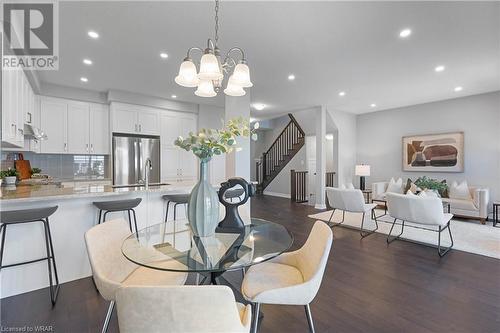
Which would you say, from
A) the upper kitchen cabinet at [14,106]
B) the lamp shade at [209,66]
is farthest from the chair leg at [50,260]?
the lamp shade at [209,66]

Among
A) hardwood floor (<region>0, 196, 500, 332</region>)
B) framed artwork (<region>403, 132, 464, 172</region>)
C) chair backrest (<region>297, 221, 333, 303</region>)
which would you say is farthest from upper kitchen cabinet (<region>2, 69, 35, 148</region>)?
framed artwork (<region>403, 132, 464, 172</region>)

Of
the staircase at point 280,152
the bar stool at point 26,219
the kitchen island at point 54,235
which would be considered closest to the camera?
the bar stool at point 26,219

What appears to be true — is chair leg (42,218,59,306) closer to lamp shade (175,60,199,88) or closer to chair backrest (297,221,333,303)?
lamp shade (175,60,199,88)

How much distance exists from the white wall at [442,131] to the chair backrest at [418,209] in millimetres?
3293

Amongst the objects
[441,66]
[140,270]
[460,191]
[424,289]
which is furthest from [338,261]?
[460,191]

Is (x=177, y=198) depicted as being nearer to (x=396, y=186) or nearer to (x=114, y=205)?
(x=114, y=205)

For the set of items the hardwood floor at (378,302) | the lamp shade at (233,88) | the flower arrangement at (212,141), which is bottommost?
the hardwood floor at (378,302)

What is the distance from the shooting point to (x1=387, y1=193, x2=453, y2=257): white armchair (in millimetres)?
3316

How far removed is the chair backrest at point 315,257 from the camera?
1.42m

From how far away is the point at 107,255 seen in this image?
1637mm

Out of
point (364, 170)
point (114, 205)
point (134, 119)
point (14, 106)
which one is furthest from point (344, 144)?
point (14, 106)

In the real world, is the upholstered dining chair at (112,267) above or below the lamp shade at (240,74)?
below

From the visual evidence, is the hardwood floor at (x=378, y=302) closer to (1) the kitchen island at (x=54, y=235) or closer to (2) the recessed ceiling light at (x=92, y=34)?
(1) the kitchen island at (x=54, y=235)

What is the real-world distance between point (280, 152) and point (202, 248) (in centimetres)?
776
